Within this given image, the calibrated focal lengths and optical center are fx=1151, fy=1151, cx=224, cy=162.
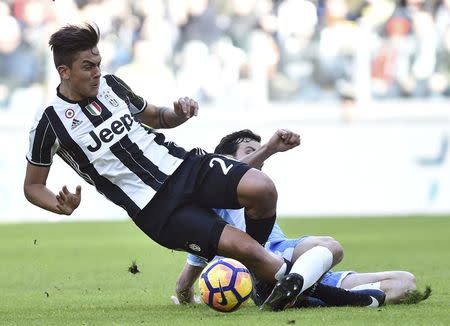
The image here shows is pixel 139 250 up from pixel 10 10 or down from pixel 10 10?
down

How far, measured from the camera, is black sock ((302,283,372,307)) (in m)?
7.62

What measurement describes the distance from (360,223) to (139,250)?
5061 millimetres

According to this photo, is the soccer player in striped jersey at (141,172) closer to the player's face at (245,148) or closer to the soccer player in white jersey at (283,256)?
the soccer player in white jersey at (283,256)

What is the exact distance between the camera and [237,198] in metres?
7.66

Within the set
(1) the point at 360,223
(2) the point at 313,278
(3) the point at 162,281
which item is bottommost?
(1) the point at 360,223

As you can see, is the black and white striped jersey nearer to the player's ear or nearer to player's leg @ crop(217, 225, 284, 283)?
the player's ear

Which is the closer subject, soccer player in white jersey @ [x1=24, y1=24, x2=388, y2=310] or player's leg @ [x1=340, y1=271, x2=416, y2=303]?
soccer player in white jersey @ [x1=24, y1=24, x2=388, y2=310]

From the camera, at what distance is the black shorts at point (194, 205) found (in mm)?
7645

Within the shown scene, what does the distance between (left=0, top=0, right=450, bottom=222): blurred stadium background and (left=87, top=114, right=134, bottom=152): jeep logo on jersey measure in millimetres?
12552

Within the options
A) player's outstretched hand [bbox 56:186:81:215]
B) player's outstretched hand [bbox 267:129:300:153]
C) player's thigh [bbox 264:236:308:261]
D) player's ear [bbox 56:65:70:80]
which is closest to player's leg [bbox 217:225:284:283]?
player's thigh [bbox 264:236:308:261]

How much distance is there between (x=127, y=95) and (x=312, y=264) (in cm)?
195

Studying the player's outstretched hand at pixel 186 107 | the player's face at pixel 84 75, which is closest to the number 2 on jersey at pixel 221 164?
the player's outstretched hand at pixel 186 107

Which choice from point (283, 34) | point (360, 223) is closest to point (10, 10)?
point (283, 34)

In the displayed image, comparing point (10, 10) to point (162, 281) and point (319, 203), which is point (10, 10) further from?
point (162, 281)
